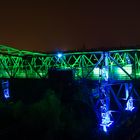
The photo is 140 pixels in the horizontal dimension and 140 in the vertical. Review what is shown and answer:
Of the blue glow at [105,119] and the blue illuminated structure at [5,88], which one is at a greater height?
the blue illuminated structure at [5,88]

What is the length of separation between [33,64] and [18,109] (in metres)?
6.72

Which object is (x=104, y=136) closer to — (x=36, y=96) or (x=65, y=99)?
(x=65, y=99)

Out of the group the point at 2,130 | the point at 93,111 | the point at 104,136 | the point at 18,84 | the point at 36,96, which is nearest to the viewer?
the point at 2,130

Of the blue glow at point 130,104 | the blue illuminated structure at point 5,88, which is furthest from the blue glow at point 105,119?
the blue illuminated structure at point 5,88

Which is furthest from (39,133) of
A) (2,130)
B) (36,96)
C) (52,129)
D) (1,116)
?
(36,96)

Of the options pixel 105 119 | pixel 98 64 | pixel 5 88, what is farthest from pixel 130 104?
pixel 5 88

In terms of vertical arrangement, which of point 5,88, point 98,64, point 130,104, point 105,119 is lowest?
point 105,119

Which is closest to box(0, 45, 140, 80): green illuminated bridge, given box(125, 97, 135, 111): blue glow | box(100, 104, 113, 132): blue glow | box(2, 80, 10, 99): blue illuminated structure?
box(2, 80, 10, 99): blue illuminated structure

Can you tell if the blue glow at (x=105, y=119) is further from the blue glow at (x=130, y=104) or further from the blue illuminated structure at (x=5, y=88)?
the blue illuminated structure at (x=5, y=88)

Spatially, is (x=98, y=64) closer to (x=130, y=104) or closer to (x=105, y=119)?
(x=105, y=119)

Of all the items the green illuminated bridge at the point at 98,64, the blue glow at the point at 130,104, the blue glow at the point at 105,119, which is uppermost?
the green illuminated bridge at the point at 98,64

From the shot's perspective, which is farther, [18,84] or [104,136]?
[18,84]

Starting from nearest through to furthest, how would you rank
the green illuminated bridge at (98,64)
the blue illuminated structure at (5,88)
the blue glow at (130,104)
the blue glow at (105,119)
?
the green illuminated bridge at (98,64)
the blue glow at (105,119)
the blue glow at (130,104)
the blue illuminated structure at (5,88)

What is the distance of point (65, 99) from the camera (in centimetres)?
2586
